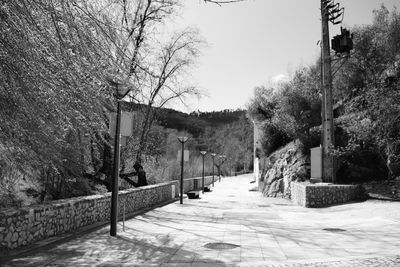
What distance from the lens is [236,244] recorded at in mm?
7926

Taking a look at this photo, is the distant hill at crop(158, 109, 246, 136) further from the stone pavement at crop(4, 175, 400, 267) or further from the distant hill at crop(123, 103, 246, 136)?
the stone pavement at crop(4, 175, 400, 267)

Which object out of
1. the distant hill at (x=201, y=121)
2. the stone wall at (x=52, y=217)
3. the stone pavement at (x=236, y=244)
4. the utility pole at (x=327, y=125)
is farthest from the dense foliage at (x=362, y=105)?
the distant hill at (x=201, y=121)

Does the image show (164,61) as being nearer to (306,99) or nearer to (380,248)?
(306,99)

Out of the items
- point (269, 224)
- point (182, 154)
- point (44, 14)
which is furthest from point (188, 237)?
point (182, 154)

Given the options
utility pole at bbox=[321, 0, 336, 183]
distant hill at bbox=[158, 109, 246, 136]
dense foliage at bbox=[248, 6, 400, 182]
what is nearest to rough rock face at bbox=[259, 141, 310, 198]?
dense foliage at bbox=[248, 6, 400, 182]

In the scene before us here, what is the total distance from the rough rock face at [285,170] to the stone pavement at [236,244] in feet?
30.9

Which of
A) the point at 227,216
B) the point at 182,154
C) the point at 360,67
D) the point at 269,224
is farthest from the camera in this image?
the point at 360,67

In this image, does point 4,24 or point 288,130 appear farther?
point 288,130

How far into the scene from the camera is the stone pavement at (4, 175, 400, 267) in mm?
6320

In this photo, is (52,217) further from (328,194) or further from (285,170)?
(285,170)

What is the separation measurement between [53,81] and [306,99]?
2146 cm

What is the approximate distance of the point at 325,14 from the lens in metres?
19.0

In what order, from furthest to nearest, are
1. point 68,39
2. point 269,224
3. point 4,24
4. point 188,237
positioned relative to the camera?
point 269,224
point 188,237
point 68,39
point 4,24

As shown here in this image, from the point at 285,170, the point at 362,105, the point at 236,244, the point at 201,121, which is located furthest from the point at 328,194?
the point at 201,121
